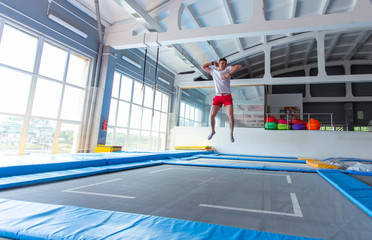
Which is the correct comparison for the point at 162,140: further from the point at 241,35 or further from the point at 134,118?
the point at 241,35

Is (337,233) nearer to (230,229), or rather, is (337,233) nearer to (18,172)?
(230,229)

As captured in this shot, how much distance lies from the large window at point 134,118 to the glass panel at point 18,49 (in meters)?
2.39

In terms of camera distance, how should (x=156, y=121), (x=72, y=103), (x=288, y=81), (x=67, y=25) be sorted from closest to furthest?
(x=67, y=25), (x=72, y=103), (x=288, y=81), (x=156, y=121)

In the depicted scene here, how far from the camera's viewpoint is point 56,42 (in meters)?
5.01

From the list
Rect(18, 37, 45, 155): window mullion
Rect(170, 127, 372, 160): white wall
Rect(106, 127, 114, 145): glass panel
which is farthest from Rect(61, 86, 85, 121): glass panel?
Rect(170, 127, 372, 160): white wall

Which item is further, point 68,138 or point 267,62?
point 267,62

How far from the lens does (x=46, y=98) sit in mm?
4859

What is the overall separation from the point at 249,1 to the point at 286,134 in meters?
5.05

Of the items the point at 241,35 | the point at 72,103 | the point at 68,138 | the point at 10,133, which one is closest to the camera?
the point at 10,133

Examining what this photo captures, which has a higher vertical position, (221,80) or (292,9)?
(292,9)

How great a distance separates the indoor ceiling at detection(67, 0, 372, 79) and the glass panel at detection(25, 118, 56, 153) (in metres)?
3.00

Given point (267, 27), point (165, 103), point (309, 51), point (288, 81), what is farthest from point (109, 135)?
point (309, 51)

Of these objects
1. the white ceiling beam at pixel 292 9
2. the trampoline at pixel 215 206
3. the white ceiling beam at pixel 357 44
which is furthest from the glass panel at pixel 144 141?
the white ceiling beam at pixel 357 44

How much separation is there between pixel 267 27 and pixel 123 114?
16.3ft
